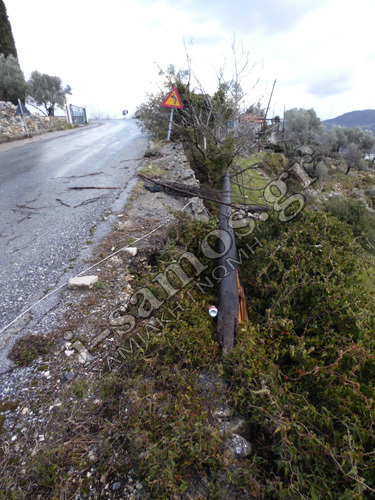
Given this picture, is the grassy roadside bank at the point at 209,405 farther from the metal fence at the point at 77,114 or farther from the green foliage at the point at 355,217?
the metal fence at the point at 77,114

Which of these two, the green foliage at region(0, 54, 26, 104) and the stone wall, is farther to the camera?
the green foliage at region(0, 54, 26, 104)

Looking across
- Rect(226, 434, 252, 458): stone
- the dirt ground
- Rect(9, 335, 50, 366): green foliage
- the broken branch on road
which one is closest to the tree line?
the broken branch on road

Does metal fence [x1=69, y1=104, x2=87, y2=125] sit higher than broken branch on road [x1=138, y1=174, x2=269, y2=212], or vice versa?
metal fence [x1=69, y1=104, x2=87, y2=125]

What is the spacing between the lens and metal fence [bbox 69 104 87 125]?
842 inches

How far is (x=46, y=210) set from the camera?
496 cm

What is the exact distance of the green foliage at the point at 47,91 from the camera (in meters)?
23.1

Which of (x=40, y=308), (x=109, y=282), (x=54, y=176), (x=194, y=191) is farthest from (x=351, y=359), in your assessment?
(x=54, y=176)

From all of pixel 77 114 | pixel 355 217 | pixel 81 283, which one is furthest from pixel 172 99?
pixel 77 114

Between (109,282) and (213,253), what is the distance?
149 centimetres

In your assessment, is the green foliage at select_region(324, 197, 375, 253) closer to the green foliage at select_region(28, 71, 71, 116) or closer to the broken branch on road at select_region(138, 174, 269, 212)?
the broken branch on road at select_region(138, 174, 269, 212)

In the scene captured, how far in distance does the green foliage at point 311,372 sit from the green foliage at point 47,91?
27.6 m

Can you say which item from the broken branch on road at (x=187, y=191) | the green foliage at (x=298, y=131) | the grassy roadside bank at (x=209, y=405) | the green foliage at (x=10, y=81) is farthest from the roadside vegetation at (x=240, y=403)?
the green foliage at (x=298, y=131)

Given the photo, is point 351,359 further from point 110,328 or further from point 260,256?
point 110,328

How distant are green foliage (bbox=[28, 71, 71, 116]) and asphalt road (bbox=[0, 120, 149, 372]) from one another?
17807mm
